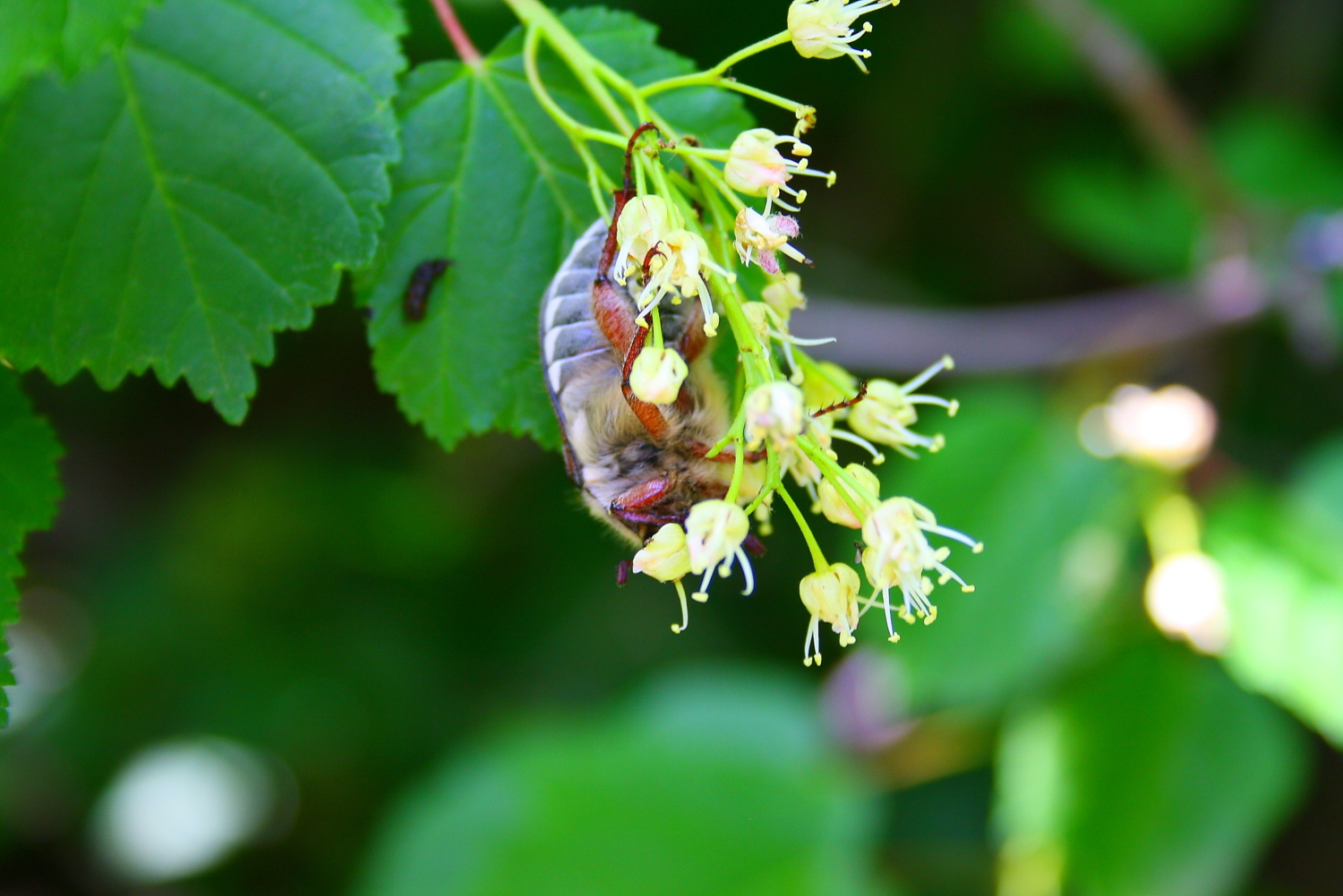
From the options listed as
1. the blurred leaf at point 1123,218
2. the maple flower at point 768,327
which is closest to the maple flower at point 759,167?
the maple flower at point 768,327

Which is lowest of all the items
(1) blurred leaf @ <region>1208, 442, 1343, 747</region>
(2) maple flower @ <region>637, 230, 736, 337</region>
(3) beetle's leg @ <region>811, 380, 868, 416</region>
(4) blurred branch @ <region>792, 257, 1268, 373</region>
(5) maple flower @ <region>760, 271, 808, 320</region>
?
(1) blurred leaf @ <region>1208, 442, 1343, 747</region>

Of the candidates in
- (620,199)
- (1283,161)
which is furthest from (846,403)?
(1283,161)

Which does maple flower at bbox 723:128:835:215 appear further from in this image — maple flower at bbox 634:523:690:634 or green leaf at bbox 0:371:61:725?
green leaf at bbox 0:371:61:725

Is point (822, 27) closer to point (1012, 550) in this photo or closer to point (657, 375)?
point (657, 375)

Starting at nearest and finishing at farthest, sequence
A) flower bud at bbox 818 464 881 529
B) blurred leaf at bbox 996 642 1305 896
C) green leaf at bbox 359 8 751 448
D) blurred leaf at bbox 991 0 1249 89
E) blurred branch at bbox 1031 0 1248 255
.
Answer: flower bud at bbox 818 464 881 529 → green leaf at bbox 359 8 751 448 → blurred leaf at bbox 996 642 1305 896 → blurred branch at bbox 1031 0 1248 255 → blurred leaf at bbox 991 0 1249 89

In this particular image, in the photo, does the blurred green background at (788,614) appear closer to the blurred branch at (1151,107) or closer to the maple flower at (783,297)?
the blurred branch at (1151,107)

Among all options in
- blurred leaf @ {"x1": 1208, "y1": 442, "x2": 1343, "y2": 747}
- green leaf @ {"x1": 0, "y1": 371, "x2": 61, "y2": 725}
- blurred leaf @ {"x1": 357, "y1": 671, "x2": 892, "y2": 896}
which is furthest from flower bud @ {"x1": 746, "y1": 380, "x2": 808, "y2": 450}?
blurred leaf @ {"x1": 357, "y1": 671, "x2": 892, "y2": 896}
